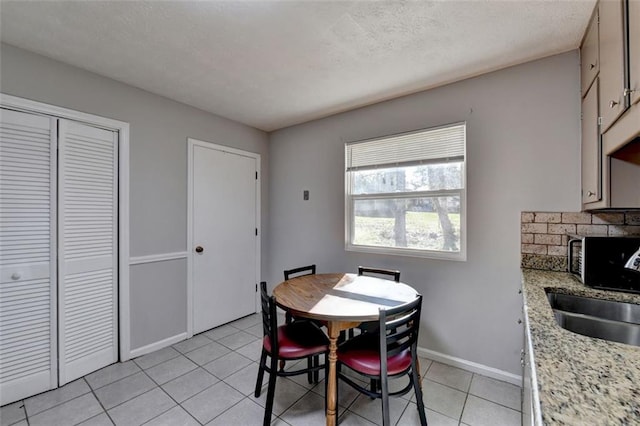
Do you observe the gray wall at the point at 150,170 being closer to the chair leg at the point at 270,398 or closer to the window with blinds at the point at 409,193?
the chair leg at the point at 270,398

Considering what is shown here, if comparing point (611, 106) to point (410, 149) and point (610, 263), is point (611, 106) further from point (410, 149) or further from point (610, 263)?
point (410, 149)

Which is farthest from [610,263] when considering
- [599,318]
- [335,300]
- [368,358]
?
[335,300]

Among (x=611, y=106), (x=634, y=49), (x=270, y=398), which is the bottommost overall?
(x=270, y=398)

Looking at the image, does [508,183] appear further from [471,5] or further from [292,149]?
[292,149]

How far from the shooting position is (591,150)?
162 centimetres

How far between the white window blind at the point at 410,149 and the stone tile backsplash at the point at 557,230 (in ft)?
2.56

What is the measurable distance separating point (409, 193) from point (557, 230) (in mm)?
1143

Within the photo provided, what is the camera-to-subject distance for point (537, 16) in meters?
1.61

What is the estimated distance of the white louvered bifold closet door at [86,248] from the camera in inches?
85.1

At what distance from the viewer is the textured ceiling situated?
1569 mm

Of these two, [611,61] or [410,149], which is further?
[410,149]

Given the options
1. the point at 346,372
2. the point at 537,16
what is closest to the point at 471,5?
the point at 537,16

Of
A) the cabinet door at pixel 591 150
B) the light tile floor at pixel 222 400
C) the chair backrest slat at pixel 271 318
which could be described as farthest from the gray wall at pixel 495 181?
the chair backrest slat at pixel 271 318

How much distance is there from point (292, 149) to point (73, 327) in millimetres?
2781
